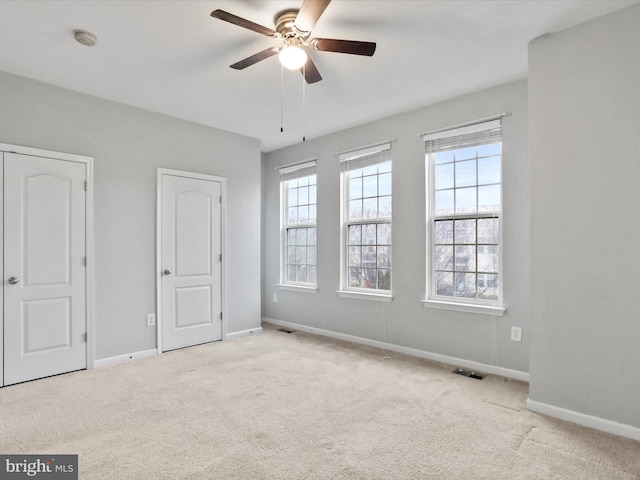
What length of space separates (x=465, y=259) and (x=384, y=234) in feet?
3.35

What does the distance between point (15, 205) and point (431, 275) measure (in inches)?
157

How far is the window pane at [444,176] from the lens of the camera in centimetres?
394

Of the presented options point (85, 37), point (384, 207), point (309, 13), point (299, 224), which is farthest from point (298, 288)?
point (309, 13)

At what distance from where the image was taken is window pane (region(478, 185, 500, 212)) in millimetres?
3602

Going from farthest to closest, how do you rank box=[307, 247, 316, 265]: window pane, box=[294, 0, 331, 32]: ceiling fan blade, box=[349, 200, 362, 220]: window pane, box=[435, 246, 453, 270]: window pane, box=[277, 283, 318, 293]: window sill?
box=[307, 247, 316, 265]: window pane
box=[277, 283, 318, 293]: window sill
box=[349, 200, 362, 220]: window pane
box=[435, 246, 453, 270]: window pane
box=[294, 0, 331, 32]: ceiling fan blade

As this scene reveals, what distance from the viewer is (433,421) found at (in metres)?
2.58

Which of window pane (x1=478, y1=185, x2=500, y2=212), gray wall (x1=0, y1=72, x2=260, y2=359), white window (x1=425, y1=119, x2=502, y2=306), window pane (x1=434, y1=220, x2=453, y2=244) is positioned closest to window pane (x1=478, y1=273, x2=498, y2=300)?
white window (x1=425, y1=119, x2=502, y2=306)

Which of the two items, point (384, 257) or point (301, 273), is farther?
point (301, 273)

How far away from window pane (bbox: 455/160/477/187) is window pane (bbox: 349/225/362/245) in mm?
1362

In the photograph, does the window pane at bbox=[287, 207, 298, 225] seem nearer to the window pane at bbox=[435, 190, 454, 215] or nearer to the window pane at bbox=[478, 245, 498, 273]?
the window pane at bbox=[435, 190, 454, 215]

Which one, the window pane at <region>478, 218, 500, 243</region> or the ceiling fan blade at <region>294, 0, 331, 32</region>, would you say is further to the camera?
the window pane at <region>478, 218, 500, 243</region>

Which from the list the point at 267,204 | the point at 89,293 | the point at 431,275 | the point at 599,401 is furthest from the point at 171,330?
the point at 599,401

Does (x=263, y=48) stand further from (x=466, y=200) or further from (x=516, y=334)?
(x=516, y=334)

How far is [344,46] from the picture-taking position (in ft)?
7.93
